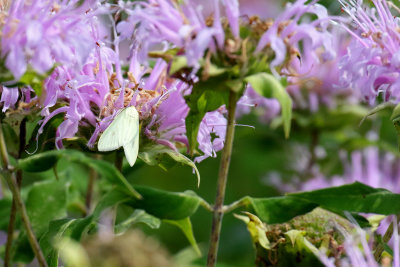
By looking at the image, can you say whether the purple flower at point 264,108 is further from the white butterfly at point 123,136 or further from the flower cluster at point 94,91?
the white butterfly at point 123,136

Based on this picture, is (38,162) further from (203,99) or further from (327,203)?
(327,203)

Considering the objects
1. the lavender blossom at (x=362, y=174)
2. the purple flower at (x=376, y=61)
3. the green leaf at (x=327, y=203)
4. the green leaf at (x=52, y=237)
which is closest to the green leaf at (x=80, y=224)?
the green leaf at (x=52, y=237)

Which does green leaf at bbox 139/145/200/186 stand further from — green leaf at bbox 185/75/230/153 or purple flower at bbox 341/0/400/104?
purple flower at bbox 341/0/400/104

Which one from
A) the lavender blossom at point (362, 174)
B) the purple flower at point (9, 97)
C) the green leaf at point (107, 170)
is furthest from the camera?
the lavender blossom at point (362, 174)

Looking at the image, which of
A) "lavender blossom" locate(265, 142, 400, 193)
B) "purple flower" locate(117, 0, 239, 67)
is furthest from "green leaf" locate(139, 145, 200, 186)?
"lavender blossom" locate(265, 142, 400, 193)

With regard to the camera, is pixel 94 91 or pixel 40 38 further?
pixel 94 91

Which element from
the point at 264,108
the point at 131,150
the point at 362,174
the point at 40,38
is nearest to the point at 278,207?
the point at 131,150
